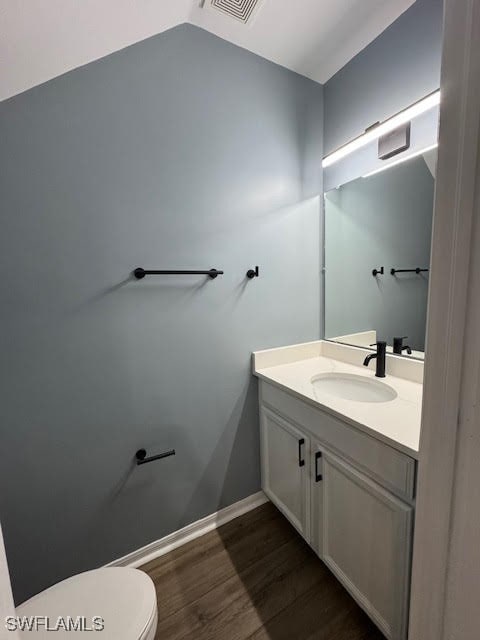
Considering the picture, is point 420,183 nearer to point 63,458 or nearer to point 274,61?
point 274,61

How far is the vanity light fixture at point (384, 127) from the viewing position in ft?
3.88

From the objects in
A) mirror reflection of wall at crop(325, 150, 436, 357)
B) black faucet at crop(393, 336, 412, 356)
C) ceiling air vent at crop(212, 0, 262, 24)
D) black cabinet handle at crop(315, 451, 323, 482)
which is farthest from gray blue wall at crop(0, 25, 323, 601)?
black faucet at crop(393, 336, 412, 356)

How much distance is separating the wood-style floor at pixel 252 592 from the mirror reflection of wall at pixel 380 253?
117 cm

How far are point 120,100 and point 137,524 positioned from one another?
1.93 meters

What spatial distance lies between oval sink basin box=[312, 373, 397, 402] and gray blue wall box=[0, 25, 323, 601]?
0.36 meters

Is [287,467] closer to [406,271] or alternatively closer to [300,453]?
[300,453]

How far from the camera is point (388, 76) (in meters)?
1.33

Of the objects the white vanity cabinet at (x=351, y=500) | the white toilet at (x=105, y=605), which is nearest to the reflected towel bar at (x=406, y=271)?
the white vanity cabinet at (x=351, y=500)

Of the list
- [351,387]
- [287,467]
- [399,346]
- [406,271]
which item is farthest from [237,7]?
[287,467]

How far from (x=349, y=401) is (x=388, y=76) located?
5.10ft

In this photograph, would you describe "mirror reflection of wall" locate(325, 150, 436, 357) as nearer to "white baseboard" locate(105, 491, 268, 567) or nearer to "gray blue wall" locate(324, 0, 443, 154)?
"gray blue wall" locate(324, 0, 443, 154)

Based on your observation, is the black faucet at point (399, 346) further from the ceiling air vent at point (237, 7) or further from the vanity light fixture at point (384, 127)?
the ceiling air vent at point (237, 7)

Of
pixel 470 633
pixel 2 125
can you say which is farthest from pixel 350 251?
pixel 2 125

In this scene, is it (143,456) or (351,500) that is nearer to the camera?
(351,500)
